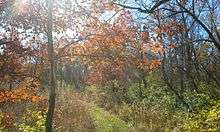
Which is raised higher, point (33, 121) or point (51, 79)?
point (51, 79)

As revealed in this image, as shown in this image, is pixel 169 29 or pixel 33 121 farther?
pixel 33 121

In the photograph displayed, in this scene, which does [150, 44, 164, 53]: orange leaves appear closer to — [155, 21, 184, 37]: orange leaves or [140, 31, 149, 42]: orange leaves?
[140, 31, 149, 42]: orange leaves

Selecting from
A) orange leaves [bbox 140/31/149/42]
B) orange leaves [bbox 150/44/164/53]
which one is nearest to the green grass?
orange leaves [bbox 150/44/164/53]

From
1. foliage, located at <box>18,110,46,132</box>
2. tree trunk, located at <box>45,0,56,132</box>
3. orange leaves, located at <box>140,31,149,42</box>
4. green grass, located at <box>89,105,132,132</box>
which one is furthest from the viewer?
green grass, located at <box>89,105,132,132</box>

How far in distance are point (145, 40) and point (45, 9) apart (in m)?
→ 3.37

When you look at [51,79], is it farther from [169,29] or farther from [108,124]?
[108,124]

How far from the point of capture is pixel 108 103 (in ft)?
107

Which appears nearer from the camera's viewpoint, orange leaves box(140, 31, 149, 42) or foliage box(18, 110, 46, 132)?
orange leaves box(140, 31, 149, 42)

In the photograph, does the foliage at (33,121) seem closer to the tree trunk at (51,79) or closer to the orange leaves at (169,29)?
the tree trunk at (51,79)

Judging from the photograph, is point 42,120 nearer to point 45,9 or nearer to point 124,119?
point 45,9

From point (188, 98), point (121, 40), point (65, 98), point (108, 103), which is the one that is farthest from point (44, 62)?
point (108, 103)

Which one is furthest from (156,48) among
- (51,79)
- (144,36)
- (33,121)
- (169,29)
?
(33,121)

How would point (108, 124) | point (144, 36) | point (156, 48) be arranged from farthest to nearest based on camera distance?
point (108, 124) < point (156, 48) < point (144, 36)

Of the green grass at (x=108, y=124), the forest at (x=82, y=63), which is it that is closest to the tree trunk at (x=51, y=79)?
the forest at (x=82, y=63)
